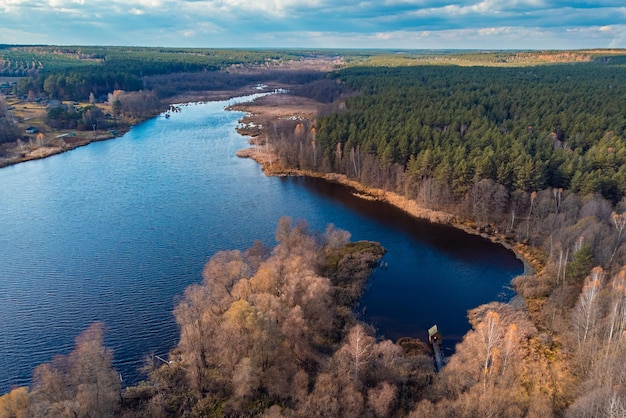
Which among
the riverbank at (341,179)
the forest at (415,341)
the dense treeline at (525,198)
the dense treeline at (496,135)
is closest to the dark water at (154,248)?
the riverbank at (341,179)

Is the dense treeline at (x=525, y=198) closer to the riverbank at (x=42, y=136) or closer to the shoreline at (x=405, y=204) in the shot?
the shoreline at (x=405, y=204)

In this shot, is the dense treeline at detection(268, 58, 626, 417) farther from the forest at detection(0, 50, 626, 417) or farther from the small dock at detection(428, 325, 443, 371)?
the small dock at detection(428, 325, 443, 371)

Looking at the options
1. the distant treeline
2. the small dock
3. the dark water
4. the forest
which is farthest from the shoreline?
the small dock

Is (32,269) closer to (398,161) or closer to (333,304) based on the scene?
(333,304)

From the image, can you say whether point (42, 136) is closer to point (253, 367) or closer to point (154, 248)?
point (154, 248)

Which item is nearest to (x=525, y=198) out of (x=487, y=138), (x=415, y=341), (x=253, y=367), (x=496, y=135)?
(x=487, y=138)

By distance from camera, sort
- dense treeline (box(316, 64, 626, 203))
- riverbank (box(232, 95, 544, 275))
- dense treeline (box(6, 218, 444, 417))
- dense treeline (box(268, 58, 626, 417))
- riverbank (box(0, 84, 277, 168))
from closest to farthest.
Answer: dense treeline (box(6, 218, 444, 417))
dense treeline (box(268, 58, 626, 417))
riverbank (box(232, 95, 544, 275))
dense treeline (box(316, 64, 626, 203))
riverbank (box(0, 84, 277, 168))
